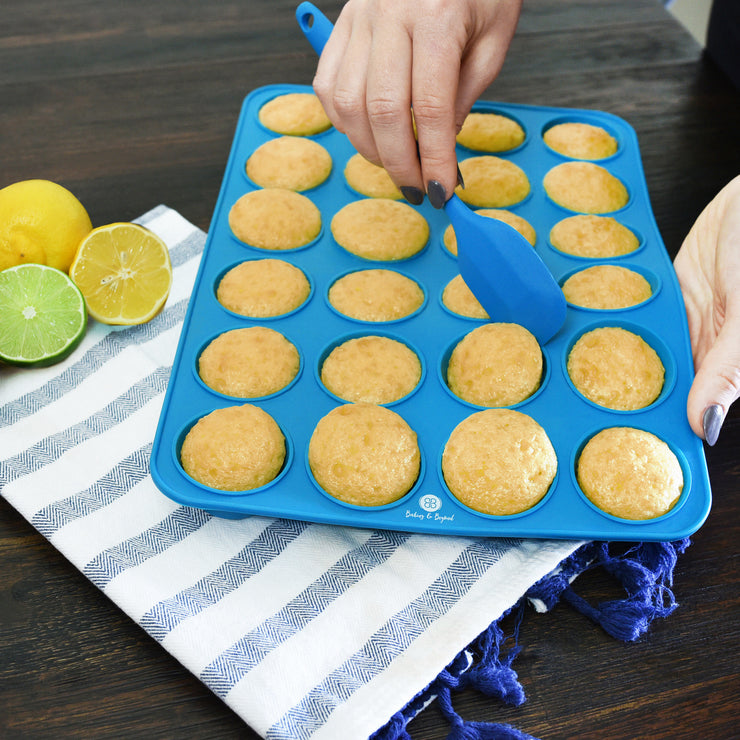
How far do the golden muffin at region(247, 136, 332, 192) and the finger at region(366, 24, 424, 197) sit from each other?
19.9 inches

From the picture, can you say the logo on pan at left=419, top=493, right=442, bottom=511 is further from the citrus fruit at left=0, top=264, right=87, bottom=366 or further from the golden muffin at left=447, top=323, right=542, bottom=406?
the citrus fruit at left=0, top=264, right=87, bottom=366

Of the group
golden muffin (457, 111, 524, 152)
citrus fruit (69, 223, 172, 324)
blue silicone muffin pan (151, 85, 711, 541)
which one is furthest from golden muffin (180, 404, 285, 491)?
golden muffin (457, 111, 524, 152)

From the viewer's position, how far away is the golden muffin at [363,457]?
1426 mm

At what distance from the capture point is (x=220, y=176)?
234 cm

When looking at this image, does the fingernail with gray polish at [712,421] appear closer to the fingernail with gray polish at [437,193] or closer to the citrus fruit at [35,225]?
the fingernail with gray polish at [437,193]

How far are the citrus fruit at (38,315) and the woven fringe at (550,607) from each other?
3.80ft

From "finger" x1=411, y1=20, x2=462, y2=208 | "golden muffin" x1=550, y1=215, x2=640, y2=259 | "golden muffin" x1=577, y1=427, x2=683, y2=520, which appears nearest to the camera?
"golden muffin" x1=577, y1=427, x2=683, y2=520

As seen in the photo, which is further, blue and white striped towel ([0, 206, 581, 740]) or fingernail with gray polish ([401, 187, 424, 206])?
fingernail with gray polish ([401, 187, 424, 206])

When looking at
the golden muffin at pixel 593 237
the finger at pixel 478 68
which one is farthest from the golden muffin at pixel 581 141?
the finger at pixel 478 68

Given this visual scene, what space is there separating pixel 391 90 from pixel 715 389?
89 centimetres

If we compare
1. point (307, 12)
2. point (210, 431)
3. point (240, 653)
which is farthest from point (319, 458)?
point (307, 12)

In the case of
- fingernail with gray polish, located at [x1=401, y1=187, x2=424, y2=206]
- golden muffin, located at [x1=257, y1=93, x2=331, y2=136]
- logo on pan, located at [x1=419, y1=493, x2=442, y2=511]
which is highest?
fingernail with gray polish, located at [x1=401, y1=187, x2=424, y2=206]

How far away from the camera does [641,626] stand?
1.31m

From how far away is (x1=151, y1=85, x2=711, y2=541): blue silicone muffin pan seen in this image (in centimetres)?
141
